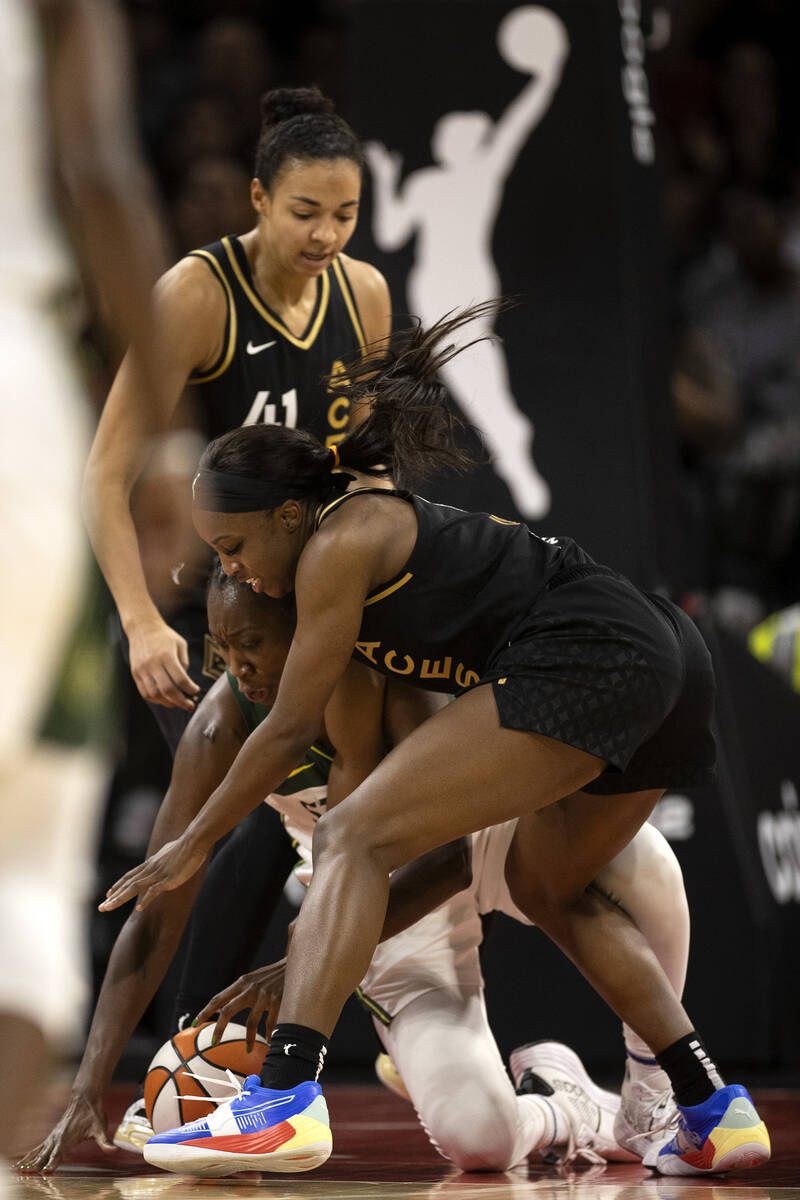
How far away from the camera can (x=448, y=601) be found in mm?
2795

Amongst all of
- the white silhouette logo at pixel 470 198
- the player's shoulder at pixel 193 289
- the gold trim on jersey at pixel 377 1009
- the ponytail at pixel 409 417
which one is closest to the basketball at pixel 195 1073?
the gold trim on jersey at pixel 377 1009

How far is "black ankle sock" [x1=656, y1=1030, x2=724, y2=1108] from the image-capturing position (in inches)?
114

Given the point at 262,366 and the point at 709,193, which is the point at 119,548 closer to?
the point at 262,366

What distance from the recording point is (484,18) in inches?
196

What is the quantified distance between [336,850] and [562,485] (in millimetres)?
2386

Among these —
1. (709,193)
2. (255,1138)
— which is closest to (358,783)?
(255,1138)

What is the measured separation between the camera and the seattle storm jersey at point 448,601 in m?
2.78

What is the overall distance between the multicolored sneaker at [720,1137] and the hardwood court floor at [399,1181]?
0.03 metres

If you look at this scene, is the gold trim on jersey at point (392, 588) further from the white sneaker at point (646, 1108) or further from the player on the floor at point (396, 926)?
the white sneaker at point (646, 1108)

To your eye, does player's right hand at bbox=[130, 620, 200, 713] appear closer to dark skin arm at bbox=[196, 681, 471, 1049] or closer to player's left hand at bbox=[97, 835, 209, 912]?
dark skin arm at bbox=[196, 681, 471, 1049]

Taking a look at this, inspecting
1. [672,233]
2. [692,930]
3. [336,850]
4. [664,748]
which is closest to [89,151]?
[336,850]

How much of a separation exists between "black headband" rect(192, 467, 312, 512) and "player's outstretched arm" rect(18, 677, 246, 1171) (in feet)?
1.71

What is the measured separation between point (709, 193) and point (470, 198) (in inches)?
128

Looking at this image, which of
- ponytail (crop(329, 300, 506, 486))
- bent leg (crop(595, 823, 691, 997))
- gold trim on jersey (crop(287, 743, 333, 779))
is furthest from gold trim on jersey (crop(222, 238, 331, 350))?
bent leg (crop(595, 823, 691, 997))
